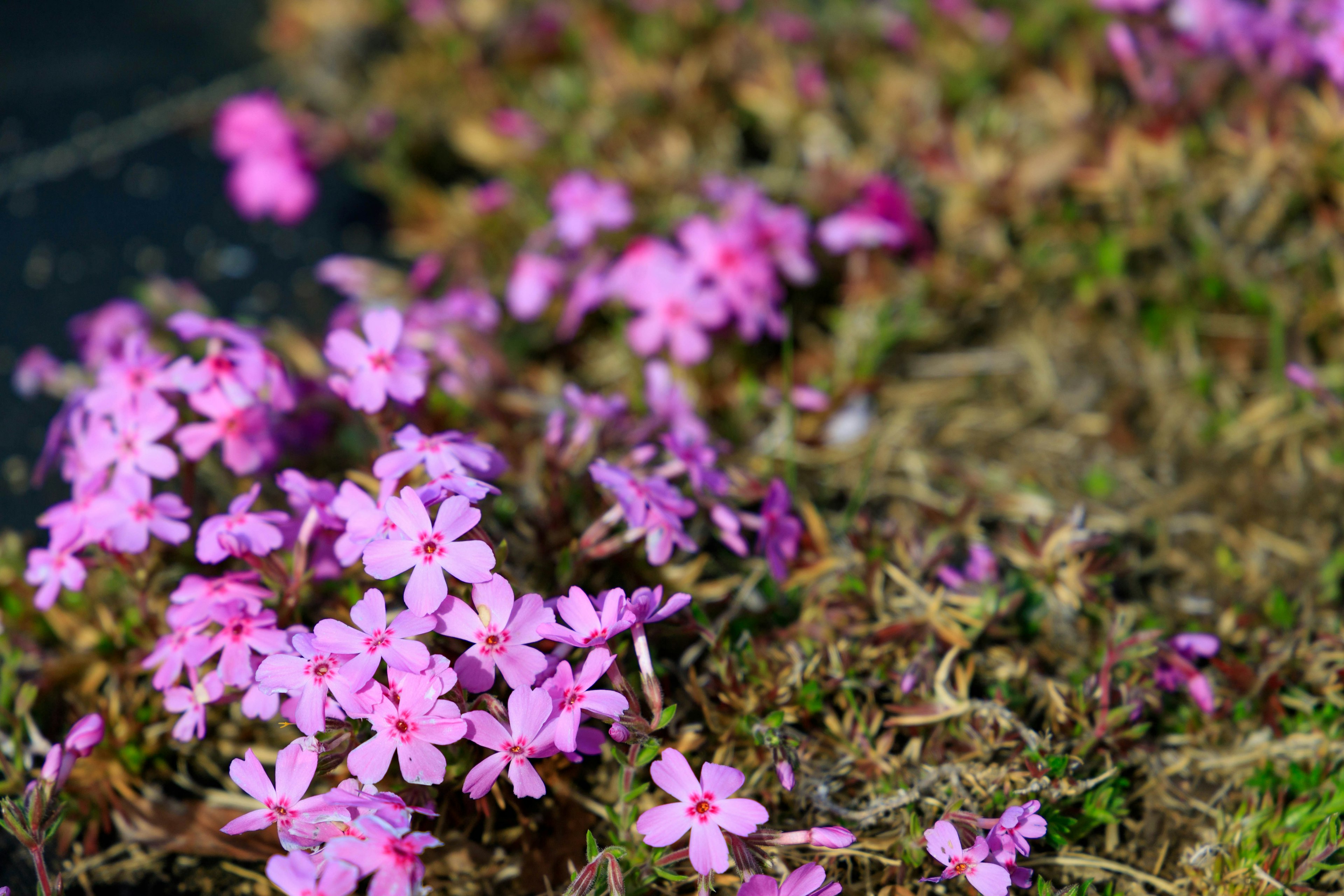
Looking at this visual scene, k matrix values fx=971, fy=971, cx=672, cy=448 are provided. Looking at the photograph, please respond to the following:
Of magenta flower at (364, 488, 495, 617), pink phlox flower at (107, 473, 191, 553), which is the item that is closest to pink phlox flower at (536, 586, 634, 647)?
magenta flower at (364, 488, 495, 617)

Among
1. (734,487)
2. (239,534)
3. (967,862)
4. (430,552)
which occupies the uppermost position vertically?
(430,552)

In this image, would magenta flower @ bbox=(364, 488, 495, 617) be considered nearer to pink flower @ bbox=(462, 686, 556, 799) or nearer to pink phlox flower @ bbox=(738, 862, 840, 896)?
pink flower @ bbox=(462, 686, 556, 799)

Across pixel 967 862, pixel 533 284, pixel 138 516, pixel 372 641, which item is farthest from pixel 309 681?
pixel 533 284

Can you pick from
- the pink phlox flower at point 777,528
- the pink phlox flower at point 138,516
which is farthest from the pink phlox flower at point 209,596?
the pink phlox flower at point 777,528

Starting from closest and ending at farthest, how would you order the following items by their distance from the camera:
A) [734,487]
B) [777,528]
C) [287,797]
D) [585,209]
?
[287,797], [777,528], [734,487], [585,209]

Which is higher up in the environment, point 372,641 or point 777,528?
point 372,641

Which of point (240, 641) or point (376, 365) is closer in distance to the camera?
point (240, 641)

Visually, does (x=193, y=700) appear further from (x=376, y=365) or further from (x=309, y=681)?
(x=376, y=365)
